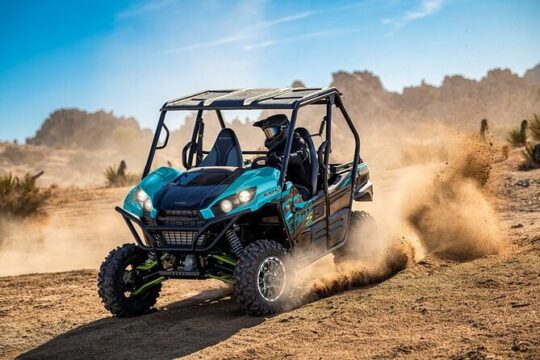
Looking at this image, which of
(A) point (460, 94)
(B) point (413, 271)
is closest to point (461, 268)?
(B) point (413, 271)

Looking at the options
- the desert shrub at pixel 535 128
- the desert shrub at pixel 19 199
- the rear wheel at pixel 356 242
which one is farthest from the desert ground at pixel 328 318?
the desert shrub at pixel 535 128

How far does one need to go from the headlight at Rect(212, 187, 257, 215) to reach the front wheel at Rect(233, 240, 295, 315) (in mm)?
438

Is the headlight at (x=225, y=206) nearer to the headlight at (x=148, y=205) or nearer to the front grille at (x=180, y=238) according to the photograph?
the front grille at (x=180, y=238)

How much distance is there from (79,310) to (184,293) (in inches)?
53.8

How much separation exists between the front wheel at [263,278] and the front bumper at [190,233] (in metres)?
0.34

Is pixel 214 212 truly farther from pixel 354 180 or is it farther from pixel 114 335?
pixel 354 180

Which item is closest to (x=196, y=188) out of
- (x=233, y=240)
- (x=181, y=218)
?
(x=181, y=218)

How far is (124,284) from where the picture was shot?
8883mm

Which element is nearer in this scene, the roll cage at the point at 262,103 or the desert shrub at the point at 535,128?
the roll cage at the point at 262,103

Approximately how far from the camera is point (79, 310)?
9.87m

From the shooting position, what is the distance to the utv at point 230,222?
27.0 ft

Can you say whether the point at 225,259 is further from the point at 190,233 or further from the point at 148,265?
the point at 148,265

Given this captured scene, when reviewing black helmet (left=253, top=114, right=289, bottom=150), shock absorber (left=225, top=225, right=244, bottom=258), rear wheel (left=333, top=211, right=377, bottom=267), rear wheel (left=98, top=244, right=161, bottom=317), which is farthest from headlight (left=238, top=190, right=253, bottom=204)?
rear wheel (left=333, top=211, right=377, bottom=267)

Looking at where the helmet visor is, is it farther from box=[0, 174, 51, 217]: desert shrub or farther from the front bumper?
box=[0, 174, 51, 217]: desert shrub
